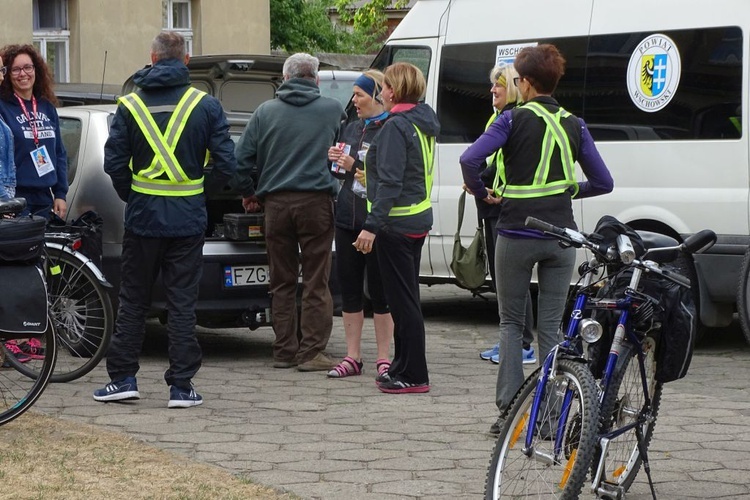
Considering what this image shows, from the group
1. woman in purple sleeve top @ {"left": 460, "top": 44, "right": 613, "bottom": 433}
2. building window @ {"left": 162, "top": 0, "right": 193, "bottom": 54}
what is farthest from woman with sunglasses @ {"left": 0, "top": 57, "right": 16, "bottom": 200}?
building window @ {"left": 162, "top": 0, "right": 193, "bottom": 54}

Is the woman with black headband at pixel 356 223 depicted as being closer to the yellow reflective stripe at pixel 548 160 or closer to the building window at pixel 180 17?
the yellow reflective stripe at pixel 548 160

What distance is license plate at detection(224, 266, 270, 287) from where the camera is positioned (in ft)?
28.7

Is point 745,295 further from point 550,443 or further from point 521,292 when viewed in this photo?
point 550,443

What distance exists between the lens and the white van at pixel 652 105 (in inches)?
353

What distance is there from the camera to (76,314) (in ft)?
26.8

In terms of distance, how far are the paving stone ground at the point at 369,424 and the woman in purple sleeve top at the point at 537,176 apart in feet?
2.05

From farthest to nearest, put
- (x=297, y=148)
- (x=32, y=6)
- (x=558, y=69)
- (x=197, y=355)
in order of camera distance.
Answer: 1. (x=32, y=6)
2. (x=297, y=148)
3. (x=197, y=355)
4. (x=558, y=69)

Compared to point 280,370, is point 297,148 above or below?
above

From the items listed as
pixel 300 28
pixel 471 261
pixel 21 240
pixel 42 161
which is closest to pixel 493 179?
pixel 471 261

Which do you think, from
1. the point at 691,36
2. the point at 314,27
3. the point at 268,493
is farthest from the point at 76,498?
the point at 314,27

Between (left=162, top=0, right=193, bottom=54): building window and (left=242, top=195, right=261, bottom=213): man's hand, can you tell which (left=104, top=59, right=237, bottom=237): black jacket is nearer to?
(left=242, top=195, right=261, bottom=213): man's hand

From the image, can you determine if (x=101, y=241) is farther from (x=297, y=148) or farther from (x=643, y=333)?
(x=643, y=333)

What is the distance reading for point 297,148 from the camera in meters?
8.34

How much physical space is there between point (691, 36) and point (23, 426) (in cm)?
490
